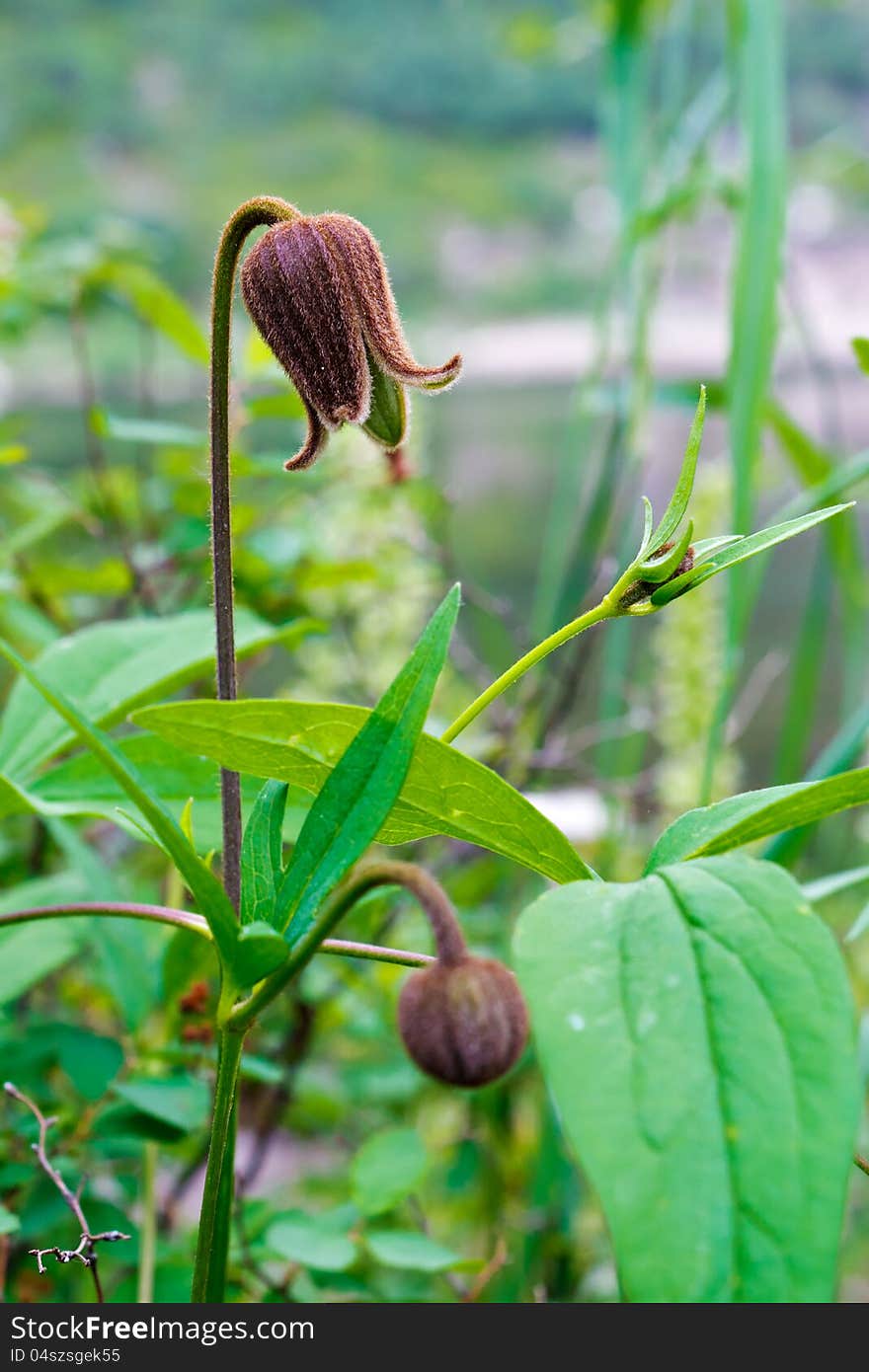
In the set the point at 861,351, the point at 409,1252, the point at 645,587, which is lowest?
the point at 409,1252

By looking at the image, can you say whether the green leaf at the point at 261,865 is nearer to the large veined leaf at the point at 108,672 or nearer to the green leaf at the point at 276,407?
the large veined leaf at the point at 108,672

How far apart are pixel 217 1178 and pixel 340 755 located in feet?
0.33

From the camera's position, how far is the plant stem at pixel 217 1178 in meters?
0.27

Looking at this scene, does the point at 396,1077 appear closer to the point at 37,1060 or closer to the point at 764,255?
the point at 37,1060

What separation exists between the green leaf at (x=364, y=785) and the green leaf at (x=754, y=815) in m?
0.07

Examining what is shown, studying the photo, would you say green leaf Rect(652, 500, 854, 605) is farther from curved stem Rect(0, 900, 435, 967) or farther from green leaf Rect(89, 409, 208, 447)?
green leaf Rect(89, 409, 208, 447)

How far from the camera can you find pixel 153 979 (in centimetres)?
48

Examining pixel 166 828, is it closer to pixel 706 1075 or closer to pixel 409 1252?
pixel 706 1075

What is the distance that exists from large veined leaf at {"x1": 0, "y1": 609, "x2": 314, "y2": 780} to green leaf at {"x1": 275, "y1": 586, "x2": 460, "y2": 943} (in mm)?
163

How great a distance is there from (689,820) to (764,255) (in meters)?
0.37

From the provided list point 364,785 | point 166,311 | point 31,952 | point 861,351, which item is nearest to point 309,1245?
point 31,952

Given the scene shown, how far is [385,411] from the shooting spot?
0.34 meters

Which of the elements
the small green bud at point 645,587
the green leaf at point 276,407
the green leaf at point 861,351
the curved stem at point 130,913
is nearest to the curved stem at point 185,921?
the curved stem at point 130,913

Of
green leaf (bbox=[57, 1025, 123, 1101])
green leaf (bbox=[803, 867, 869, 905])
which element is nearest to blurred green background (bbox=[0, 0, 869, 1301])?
green leaf (bbox=[57, 1025, 123, 1101])
